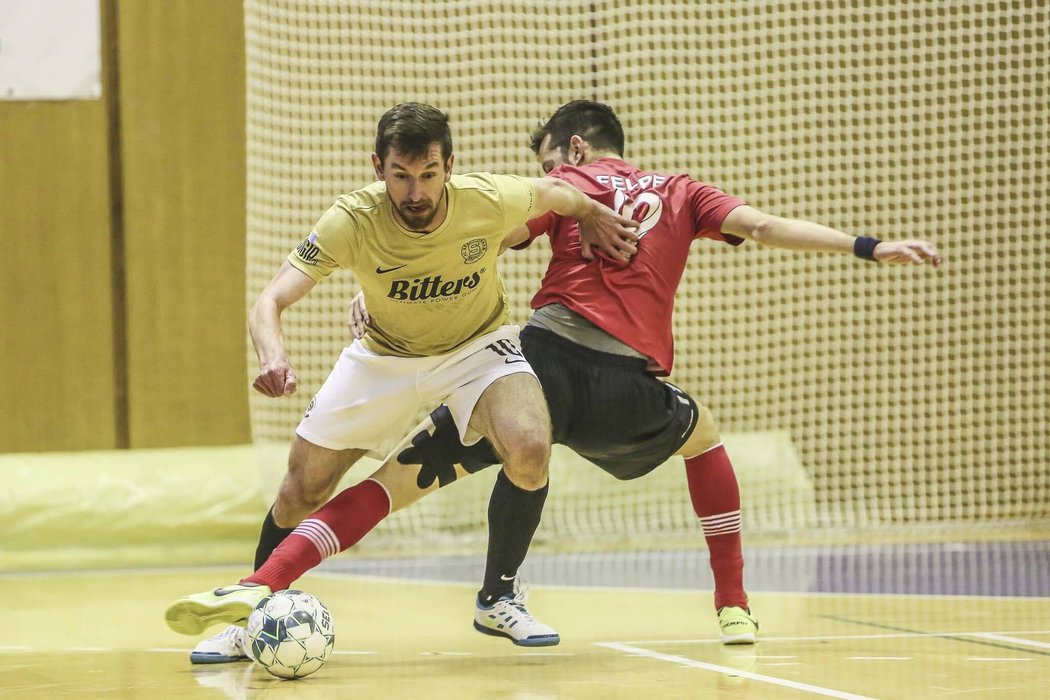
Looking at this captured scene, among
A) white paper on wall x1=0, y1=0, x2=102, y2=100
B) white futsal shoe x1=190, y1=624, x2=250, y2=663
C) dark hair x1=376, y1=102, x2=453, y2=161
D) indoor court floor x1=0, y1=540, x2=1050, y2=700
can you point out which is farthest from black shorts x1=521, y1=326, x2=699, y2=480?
white paper on wall x1=0, y1=0, x2=102, y2=100

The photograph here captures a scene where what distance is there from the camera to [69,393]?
29.4 feet

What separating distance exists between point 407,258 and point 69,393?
19.5ft

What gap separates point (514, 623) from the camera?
13.6 feet

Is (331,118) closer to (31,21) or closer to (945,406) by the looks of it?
(31,21)

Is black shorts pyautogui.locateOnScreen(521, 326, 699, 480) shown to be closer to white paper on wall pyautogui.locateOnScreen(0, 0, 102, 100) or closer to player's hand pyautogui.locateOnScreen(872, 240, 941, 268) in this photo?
player's hand pyautogui.locateOnScreen(872, 240, 941, 268)

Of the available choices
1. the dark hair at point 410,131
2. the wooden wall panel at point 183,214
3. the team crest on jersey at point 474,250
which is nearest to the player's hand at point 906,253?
Answer: the team crest on jersey at point 474,250

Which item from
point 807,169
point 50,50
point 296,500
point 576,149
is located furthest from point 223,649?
point 807,169

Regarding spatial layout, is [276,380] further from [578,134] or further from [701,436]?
[578,134]

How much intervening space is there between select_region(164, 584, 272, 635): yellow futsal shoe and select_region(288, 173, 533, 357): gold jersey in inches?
37.3

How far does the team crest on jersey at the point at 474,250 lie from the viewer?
12.8 feet

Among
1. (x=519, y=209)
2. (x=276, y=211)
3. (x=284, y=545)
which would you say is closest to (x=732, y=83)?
(x=276, y=211)

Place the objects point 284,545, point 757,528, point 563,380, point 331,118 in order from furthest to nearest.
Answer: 1. point 331,118
2. point 757,528
3. point 563,380
4. point 284,545

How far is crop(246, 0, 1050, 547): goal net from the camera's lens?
342 inches

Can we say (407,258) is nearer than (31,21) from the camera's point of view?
Yes
